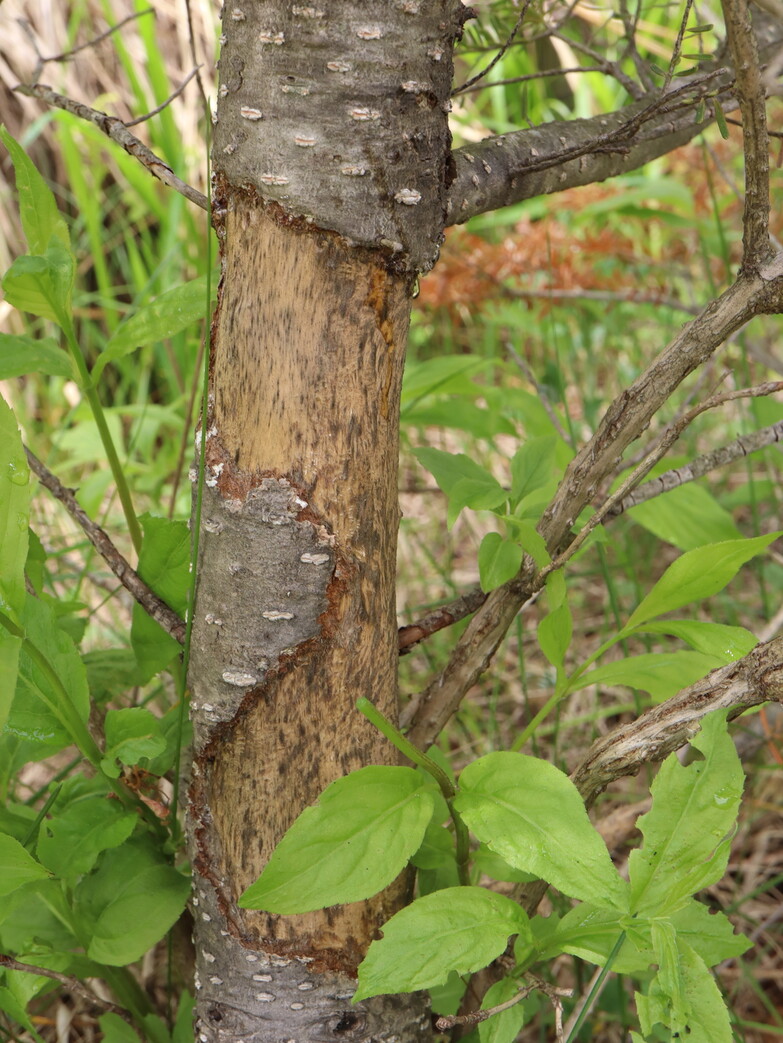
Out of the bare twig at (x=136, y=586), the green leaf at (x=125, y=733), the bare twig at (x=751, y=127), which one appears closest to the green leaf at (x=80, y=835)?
the green leaf at (x=125, y=733)

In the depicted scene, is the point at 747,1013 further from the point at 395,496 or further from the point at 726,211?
the point at 726,211

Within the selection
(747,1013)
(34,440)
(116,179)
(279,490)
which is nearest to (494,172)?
(279,490)

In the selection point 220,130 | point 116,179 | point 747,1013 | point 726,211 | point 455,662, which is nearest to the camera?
point 220,130

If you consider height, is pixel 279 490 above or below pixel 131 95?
below

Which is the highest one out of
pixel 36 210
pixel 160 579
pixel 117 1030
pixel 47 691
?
pixel 36 210

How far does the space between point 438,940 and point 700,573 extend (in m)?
0.40

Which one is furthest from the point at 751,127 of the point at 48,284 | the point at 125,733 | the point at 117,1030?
the point at 117,1030

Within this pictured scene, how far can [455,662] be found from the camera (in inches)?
37.1

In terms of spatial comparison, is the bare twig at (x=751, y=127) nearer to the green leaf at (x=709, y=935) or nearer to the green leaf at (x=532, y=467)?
the green leaf at (x=532, y=467)

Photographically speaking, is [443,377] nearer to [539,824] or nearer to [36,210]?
[36,210]

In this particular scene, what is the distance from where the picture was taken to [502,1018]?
0.75 meters

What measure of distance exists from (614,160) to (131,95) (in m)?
2.82

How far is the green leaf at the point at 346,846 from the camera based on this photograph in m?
0.69

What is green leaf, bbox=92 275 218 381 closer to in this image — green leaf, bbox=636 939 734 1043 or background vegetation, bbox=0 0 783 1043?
background vegetation, bbox=0 0 783 1043
